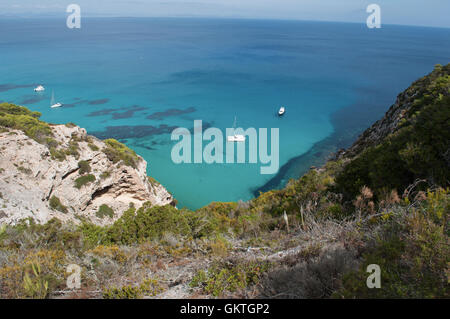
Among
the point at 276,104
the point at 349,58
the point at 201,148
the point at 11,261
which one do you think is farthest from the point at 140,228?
the point at 349,58

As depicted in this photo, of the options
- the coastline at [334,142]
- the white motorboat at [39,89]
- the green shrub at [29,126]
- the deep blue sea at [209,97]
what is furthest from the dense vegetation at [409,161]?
the white motorboat at [39,89]

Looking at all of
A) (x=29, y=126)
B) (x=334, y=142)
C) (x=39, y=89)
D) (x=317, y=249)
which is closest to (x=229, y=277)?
(x=317, y=249)

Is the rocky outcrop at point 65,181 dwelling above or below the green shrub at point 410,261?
above

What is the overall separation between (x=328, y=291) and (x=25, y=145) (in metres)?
14.9

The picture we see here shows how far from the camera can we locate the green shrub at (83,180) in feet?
44.2

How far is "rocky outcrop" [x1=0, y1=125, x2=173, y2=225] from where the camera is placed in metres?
10.2

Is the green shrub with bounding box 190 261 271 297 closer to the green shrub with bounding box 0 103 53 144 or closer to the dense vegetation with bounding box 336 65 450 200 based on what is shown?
the dense vegetation with bounding box 336 65 450 200

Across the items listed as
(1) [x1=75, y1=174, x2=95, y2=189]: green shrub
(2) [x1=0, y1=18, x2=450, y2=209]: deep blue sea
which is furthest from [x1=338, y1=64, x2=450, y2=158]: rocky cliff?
(1) [x1=75, y1=174, x2=95, y2=189]: green shrub

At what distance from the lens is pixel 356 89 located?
51.4 m

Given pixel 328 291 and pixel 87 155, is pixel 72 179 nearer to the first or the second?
pixel 87 155

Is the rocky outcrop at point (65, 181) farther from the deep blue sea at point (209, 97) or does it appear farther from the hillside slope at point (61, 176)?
the deep blue sea at point (209, 97)

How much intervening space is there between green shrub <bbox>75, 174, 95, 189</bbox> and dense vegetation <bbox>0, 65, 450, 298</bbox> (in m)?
6.60

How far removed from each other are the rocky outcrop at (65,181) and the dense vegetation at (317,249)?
364 centimetres

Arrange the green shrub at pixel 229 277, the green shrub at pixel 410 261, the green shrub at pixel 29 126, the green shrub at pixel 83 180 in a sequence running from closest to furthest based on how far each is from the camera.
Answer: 1. the green shrub at pixel 410 261
2. the green shrub at pixel 229 277
3. the green shrub at pixel 83 180
4. the green shrub at pixel 29 126
